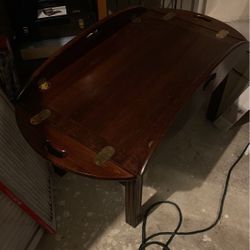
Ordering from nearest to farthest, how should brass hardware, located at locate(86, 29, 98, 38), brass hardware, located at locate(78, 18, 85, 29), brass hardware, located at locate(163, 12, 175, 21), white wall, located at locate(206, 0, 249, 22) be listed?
brass hardware, located at locate(86, 29, 98, 38) → brass hardware, located at locate(163, 12, 175, 21) → brass hardware, located at locate(78, 18, 85, 29) → white wall, located at locate(206, 0, 249, 22)

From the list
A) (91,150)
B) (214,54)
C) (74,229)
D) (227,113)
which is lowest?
(74,229)

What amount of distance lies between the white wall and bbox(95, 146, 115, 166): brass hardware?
1.48m

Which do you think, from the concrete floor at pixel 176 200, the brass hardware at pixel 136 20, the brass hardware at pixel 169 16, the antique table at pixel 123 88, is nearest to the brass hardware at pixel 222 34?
the antique table at pixel 123 88

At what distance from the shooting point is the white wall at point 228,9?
78.3 inches

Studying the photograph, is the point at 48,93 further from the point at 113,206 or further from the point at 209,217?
the point at 209,217

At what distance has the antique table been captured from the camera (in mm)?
894

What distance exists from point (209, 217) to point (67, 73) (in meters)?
0.77

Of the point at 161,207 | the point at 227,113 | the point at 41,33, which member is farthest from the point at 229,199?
the point at 41,33

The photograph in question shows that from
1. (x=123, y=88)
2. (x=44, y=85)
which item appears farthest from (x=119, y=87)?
(x=44, y=85)

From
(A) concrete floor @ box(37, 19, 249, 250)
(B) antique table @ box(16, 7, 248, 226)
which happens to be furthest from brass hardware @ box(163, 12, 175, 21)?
(A) concrete floor @ box(37, 19, 249, 250)

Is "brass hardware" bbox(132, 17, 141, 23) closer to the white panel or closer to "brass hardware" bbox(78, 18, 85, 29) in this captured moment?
"brass hardware" bbox(78, 18, 85, 29)

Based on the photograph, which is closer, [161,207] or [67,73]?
[67,73]

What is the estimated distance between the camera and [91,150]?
89cm

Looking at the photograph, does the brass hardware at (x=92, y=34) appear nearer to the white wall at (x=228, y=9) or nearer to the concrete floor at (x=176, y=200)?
the concrete floor at (x=176, y=200)
